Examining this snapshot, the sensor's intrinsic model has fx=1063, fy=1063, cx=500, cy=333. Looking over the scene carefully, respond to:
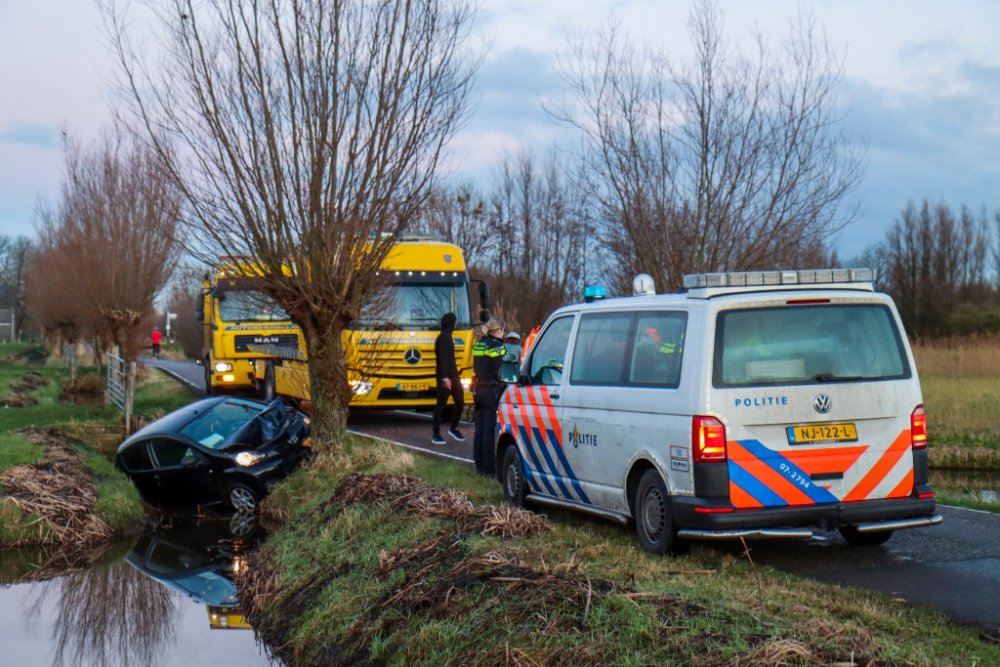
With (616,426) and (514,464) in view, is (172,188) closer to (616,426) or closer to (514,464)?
(514,464)

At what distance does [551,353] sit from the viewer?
9.39 metres

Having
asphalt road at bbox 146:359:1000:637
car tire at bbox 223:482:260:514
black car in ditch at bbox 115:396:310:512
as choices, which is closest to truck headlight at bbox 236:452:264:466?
black car in ditch at bbox 115:396:310:512

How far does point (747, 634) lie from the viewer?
5.00 meters

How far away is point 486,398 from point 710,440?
17.6 feet

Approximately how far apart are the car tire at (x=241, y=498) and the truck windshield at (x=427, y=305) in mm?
6027

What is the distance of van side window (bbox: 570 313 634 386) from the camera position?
8.09 meters

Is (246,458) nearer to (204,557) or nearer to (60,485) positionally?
(204,557)

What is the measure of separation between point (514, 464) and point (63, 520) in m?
5.68

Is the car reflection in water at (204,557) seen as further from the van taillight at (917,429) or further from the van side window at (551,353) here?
the van taillight at (917,429)

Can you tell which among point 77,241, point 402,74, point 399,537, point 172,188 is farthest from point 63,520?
point 77,241

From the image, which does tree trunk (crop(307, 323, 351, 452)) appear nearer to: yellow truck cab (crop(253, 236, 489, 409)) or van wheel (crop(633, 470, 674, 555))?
yellow truck cab (crop(253, 236, 489, 409))

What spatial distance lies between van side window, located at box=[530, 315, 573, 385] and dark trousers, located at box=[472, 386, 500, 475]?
7.49 feet

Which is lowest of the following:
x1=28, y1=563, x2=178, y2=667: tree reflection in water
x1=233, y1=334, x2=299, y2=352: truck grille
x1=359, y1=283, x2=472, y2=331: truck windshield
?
x1=28, y1=563, x2=178, y2=667: tree reflection in water

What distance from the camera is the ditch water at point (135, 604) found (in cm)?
824
